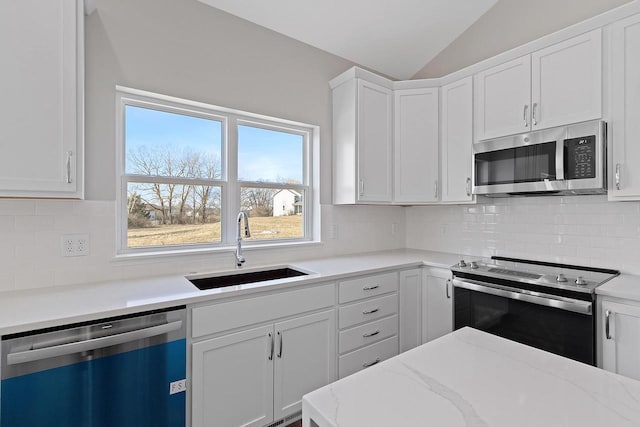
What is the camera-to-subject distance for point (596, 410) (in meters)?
0.66

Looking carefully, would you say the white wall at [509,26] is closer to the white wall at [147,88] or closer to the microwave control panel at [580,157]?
the microwave control panel at [580,157]

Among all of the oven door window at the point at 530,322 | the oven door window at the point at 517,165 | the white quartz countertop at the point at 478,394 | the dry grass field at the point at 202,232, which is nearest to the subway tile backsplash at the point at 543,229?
the oven door window at the point at 517,165

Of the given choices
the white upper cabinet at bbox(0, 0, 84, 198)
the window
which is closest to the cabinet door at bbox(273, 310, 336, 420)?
the window

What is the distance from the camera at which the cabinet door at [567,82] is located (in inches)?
78.8

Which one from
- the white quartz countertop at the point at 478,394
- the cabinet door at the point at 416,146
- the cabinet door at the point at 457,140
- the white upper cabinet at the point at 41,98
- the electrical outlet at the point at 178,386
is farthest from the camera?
the cabinet door at the point at 416,146

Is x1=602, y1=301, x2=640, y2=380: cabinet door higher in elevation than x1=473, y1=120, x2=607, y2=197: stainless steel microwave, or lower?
lower

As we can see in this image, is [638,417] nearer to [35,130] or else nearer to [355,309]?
[355,309]

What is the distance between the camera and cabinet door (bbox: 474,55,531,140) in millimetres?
2312

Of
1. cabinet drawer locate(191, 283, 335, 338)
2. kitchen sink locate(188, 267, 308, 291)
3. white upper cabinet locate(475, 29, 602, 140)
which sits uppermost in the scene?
white upper cabinet locate(475, 29, 602, 140)

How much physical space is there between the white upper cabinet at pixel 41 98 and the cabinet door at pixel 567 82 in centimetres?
281

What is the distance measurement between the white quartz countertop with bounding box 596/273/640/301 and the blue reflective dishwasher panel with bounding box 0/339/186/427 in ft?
7.37

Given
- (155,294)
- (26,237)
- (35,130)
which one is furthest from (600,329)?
(26,237)

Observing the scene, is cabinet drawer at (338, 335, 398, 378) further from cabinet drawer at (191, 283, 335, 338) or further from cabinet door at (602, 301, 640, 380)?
cabinet door at (602, 301, 640, 380)

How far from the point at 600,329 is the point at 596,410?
1.48 m
